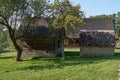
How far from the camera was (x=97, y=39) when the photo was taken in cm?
3641

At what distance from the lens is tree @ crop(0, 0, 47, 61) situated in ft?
93.7

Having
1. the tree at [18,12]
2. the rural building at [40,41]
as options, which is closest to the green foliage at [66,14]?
the tree at [18,12]

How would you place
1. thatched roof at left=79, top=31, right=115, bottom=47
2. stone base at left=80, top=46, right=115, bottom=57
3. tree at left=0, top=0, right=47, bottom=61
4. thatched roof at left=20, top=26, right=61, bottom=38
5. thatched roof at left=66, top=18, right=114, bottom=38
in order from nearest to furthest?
tree at left=0, top=0, right=47, bottom=61 < thatched roof at left=20, top=26, right=61, bottom=38 < stone base at left=80, top=46, right=115, bottom=57 < thatched roof at left=79, top=31, right=115, bottom=47 < thatched roof at left=66, top=18, right=114, bottom=38

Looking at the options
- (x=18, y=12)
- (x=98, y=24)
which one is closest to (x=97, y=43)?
(x=18, y=12)

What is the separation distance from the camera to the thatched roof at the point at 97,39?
116 feet

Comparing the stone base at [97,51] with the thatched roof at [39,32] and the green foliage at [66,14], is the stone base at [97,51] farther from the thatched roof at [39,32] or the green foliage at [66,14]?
the green foliage at [66,14]

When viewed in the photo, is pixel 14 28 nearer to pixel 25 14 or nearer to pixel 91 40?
pixel 25 14

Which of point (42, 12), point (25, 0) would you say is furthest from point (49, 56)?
point (25, 0)

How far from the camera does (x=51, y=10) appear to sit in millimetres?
32219

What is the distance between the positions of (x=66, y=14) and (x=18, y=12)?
517 cm

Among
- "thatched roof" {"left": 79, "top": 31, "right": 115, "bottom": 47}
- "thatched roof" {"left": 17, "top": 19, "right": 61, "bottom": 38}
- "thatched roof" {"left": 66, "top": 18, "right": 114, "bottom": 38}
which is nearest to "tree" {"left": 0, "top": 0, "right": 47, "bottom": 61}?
"thatched roof" {"left": 17, "top": 19, "right": 61, "bottom": 38}

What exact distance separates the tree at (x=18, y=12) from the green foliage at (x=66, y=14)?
5.63 feet

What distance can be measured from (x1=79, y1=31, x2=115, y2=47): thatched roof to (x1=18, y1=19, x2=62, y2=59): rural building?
11.3 ft

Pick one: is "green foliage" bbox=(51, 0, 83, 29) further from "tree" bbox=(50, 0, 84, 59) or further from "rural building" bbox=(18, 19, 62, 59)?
"rural building" bbox=(18, 19, 62, 59)
